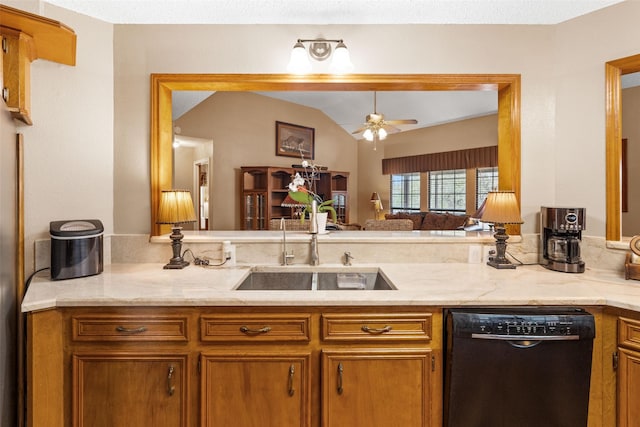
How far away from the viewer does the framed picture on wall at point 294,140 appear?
20.9 ft

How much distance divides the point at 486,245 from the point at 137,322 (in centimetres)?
184

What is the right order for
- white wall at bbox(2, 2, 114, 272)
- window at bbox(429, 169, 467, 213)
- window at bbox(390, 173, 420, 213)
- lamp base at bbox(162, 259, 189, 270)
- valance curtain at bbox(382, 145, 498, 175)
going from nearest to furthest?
1. white wall at bbox(2, 2, 114, 272)
2. lamp base at bbox(162, 259, 189, 270)
3. valance curtain at bbox(382, 145, 498, 175)
4. window at bbox(429, 169, 467, 213)
5. window at bbox(390, 173, 420, 213)

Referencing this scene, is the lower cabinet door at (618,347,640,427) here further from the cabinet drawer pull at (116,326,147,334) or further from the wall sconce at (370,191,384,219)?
the wall sconce at (370,191,384,219)

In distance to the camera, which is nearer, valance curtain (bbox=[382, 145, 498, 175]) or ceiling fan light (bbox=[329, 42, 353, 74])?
ceiling fan light (bbox=[329, 42, 353, 74])

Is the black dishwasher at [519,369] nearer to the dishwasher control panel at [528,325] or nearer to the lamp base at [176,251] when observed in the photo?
the dishwasher control panel at [528,325]

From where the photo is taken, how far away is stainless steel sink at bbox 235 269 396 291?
6.38 ft

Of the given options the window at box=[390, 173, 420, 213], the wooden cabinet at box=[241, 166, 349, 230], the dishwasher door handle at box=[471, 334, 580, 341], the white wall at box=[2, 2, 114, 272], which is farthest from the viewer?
the window at box=[390, 173, 420, 213]

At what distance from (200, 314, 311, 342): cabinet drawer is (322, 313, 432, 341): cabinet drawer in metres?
0.11

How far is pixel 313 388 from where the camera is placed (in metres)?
1.38

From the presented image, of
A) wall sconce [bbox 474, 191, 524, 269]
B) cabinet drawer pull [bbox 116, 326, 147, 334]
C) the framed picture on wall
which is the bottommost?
cabinet drawer pull [bbox 116, 326, 147, 334]

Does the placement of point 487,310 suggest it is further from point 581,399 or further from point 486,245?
point 486,245

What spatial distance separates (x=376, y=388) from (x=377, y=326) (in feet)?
0.79

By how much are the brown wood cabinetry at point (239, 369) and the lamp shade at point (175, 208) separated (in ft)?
1.85

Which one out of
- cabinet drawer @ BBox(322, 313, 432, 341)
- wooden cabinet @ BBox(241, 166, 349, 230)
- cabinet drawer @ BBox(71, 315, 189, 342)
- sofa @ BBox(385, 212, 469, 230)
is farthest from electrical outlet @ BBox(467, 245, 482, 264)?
sofa @ BBox(385, 212, 469, 230)
